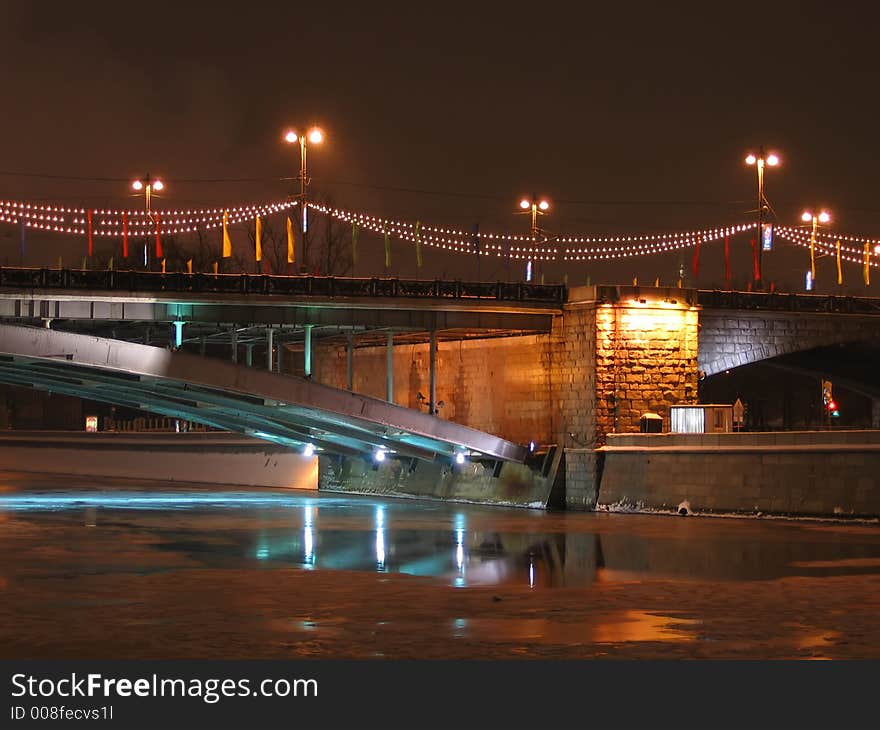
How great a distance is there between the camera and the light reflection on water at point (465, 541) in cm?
2605

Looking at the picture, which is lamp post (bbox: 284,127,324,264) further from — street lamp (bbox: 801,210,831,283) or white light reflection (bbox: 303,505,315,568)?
street lamp (bbox: 801,210,831,283)

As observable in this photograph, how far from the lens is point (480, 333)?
166 feet

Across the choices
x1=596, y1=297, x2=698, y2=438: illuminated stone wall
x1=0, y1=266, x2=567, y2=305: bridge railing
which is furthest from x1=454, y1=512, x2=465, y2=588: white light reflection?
x1=0, y1=266, x2=567, y2=305: bridge railing

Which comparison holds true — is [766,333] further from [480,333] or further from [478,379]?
[478,379]

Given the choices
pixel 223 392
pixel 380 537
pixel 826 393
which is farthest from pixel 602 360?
pixel 826 393

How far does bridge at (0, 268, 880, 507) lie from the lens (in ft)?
141

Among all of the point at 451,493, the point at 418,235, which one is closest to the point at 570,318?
the point at 418,235

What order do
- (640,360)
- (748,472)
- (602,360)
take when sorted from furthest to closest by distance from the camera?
1. (640,360)
2. (602,360)
3. (748,472)

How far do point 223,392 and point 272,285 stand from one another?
4.10 metres

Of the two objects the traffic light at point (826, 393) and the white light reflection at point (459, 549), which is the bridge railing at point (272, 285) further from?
the traffic light at point (826, 393)

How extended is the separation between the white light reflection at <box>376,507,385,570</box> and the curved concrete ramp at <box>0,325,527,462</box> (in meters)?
3.00

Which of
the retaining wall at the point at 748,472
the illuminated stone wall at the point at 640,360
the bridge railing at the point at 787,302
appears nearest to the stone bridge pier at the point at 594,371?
the illuminated stone wall at the point at 640,360

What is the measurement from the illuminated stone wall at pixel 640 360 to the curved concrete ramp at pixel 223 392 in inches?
157

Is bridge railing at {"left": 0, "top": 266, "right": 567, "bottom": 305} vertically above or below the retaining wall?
above
